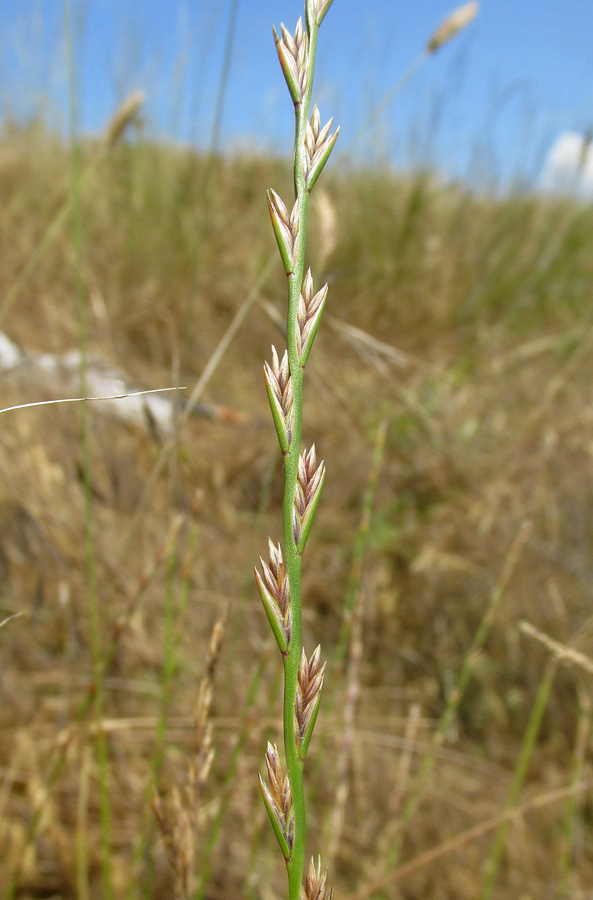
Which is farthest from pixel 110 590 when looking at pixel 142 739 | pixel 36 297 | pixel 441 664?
pixel 36 297

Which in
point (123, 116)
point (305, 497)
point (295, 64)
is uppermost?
point (123, 116)

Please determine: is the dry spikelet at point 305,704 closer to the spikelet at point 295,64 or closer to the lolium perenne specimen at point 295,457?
the lolium perenne specimen at point 295,457

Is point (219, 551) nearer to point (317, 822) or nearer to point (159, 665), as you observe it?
point (159, 665)

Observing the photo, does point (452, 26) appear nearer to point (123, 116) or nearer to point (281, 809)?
point (123, 116)

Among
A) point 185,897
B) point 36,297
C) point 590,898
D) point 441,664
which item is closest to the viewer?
point 185,897

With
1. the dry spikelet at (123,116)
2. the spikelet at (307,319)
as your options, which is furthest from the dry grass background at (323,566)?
the spikelet at (307,319)

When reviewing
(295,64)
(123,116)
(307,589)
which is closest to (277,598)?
(295,64)
